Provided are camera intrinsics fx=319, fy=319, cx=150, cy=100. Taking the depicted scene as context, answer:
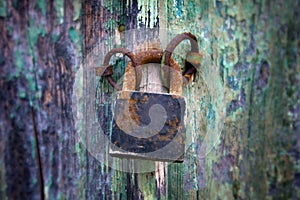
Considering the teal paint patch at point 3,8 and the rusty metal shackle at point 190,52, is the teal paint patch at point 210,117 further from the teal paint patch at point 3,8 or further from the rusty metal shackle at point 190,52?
the teal paint patch at point 3,8

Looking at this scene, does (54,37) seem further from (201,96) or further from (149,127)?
(201,96)

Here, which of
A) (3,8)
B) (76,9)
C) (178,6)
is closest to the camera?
(3,8)

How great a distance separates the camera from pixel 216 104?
0.82m

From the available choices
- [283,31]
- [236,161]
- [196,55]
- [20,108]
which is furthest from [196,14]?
[20,108]

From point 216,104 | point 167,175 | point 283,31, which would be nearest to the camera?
point 283,31

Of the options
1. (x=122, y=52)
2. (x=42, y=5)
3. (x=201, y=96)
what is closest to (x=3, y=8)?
(x=42, y=5)

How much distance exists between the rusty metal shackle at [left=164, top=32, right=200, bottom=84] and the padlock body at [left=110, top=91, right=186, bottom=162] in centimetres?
11

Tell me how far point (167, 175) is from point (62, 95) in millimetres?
408

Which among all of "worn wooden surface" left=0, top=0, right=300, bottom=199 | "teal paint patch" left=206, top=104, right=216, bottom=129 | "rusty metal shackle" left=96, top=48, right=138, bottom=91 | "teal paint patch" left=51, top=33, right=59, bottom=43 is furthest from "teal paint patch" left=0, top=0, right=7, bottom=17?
"teal paint patch" left=206, top=104, right=216, bottom=129

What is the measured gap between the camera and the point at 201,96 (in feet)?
2.86

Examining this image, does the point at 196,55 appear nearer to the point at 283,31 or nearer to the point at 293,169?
the point at 283,31

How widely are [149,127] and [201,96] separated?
194 mm

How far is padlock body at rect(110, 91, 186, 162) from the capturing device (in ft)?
2.45

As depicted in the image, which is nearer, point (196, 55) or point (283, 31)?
point (283, 31)
